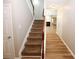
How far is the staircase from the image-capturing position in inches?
200

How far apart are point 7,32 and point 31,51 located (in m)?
1.21

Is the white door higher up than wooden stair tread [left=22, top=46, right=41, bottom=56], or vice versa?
the white door

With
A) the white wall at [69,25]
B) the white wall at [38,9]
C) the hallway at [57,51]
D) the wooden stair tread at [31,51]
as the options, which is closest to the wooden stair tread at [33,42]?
the wooden stair tread at [31,51]

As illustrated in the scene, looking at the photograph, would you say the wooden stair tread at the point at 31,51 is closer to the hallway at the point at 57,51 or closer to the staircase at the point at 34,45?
the staircase at the point at 34,45

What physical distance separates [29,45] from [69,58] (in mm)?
1712

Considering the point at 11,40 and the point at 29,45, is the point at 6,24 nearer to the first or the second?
the point at 11,40

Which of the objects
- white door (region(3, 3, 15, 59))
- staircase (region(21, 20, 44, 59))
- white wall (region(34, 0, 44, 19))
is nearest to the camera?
white door (region(3, 3, 15, 59))

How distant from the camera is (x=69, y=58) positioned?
575cm

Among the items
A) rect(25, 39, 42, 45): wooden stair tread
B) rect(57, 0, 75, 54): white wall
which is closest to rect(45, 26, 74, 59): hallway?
rect(57, 0, 75, 54): white wall

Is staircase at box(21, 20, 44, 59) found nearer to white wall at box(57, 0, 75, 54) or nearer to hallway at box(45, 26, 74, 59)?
hallway at box(45, 26, 74, 59)

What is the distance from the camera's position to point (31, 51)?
523cm

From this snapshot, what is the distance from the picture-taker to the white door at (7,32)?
4578 millimetres

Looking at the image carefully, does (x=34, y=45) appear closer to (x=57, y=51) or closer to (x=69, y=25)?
(x=57, y=51)

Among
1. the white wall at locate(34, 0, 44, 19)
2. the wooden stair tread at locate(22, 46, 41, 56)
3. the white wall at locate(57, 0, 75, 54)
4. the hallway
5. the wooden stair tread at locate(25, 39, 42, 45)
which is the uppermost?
the white wall at locate(34, 0, 44, 19)
